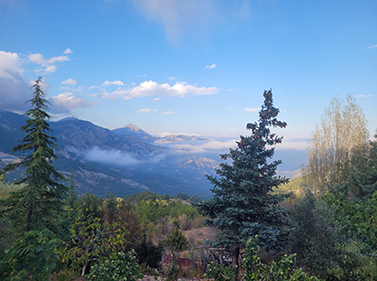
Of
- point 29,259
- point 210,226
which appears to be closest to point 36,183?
point 29,259

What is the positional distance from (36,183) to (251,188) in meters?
7.20

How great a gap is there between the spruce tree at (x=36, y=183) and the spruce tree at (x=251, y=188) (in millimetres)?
5109

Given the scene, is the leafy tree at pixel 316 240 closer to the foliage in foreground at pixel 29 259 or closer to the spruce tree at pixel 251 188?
the spruce tree at pixel 251 188

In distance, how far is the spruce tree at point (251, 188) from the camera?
7.59 meters

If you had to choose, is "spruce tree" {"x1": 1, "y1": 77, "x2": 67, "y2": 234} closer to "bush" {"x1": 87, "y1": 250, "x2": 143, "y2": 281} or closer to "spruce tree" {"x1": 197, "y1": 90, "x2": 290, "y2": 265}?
"bush" {"x1": 87, "y1": 250, "x2": 143, "y2": 281}

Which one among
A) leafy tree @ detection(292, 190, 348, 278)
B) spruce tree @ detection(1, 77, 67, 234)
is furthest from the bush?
leafy tree @ detection(292, 190, 348, 278)

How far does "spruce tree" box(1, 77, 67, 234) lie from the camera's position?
5.53 meters

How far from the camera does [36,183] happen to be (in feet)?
19.2

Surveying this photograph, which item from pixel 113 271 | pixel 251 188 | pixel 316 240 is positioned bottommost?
pixel 316 240

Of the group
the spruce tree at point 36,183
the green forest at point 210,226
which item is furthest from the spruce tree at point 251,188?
the spruce tree at point 36,183

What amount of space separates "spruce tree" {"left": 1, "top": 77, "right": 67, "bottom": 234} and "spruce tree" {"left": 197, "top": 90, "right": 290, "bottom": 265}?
201 inches

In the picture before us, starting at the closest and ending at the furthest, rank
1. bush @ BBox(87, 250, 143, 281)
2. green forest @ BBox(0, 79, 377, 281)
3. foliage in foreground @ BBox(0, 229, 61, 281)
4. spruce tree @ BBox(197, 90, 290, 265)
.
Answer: foliage in foreground @ BBox(0, 229, 61, 281), green forest @ BBox(0, 79, 377, 281), bush @ BBox(87, 250, 143, 281), spruce tree @ BBox(197, 90, 290, 265)

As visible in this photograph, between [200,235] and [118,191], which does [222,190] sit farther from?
[118,191]

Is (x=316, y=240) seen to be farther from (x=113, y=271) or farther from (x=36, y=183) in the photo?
(x=36, y=183)
